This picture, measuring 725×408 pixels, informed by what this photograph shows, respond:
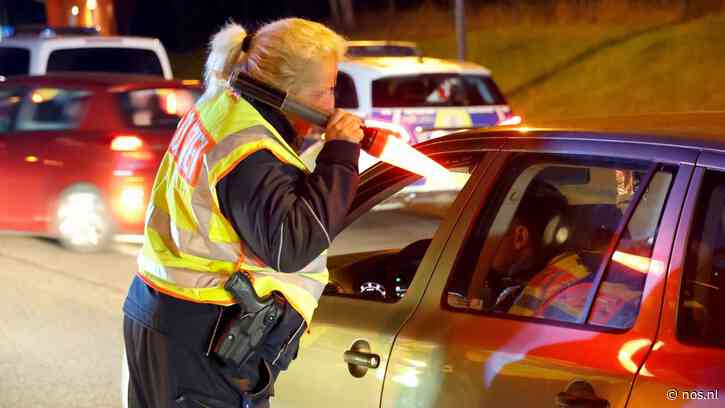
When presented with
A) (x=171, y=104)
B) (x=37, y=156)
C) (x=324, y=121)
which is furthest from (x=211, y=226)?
(x=171, y=104)

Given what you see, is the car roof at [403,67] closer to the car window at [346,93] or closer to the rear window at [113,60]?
the car window at [346,93]

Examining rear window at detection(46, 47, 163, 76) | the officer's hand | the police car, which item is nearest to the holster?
the officer's hand

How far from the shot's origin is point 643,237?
9.07ft

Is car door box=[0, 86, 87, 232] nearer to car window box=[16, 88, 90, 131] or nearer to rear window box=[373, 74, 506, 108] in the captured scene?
car window box=[16, 88, 90, 131]

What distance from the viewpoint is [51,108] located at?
32.2 ft

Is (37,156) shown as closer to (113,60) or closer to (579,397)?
(113,60)

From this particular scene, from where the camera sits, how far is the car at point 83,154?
9.47m

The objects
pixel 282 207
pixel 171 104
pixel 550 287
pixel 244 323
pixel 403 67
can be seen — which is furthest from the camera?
pixel 403 67

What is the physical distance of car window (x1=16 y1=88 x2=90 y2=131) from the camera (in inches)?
Result: 380

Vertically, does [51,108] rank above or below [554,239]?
below

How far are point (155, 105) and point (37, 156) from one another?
107cm

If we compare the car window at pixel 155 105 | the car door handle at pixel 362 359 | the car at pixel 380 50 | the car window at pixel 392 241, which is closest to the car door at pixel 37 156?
the car window at pixel 155 105

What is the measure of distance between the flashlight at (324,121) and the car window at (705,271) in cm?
62

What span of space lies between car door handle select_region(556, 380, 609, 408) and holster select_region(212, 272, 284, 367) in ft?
2.22
